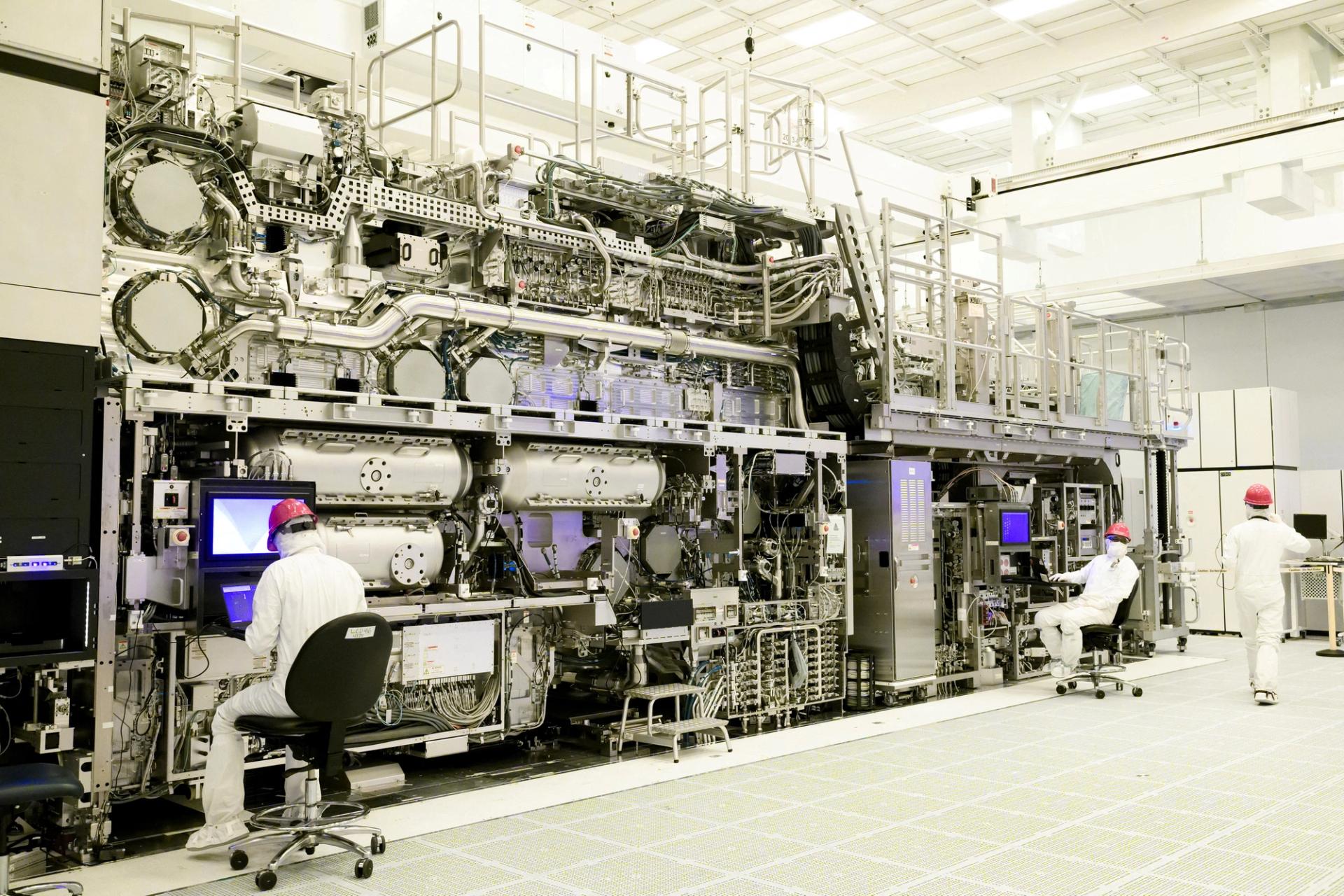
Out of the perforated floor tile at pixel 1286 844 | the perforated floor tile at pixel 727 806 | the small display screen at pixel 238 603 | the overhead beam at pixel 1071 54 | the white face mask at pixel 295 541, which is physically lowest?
the perforated floor tile at pixel 727 806

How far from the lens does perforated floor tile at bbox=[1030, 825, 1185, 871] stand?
16.8ft

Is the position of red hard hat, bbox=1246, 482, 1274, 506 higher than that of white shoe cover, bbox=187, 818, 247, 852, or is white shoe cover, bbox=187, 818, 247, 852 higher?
red hard hat, bbox=1246, 482, 1274, 506

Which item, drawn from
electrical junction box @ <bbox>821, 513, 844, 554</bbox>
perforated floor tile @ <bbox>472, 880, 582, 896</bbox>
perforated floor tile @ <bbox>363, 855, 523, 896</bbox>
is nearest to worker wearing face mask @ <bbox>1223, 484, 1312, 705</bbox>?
electrical junction box @ <bbox>821, 513, 844, 554</bbox>

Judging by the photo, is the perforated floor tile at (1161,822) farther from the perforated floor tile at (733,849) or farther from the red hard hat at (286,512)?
the red hard hat at (286,512)

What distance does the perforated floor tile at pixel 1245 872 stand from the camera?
4746 millimetres

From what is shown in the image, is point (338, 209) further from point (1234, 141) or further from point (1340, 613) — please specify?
point (1340, 613)

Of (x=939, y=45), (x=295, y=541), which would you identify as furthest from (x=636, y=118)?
(x=295, y=541)

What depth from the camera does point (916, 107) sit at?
12.2 meters

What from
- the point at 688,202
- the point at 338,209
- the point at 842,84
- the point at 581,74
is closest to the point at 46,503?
the point at 338,209

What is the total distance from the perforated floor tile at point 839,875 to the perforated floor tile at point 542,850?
0.86 metres

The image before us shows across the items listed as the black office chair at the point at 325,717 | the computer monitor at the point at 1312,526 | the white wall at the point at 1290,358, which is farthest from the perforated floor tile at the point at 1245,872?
the white wall at the point at 1290,358

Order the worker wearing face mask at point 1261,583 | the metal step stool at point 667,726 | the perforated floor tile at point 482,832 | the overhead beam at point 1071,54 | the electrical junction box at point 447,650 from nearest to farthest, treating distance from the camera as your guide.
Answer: the perforated floor tile at point 482,832 → the electrical junction box at point 447,650 → the metal step stool at point 667,726 → the worker wearing face mask at point 1261,583 → the overhead beam at point 1071,54

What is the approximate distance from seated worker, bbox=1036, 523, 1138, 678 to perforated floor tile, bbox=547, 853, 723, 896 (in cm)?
635

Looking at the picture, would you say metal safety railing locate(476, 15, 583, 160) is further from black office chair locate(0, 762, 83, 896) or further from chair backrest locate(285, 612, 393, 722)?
black office chair locate(0, 762, 83, 896)
